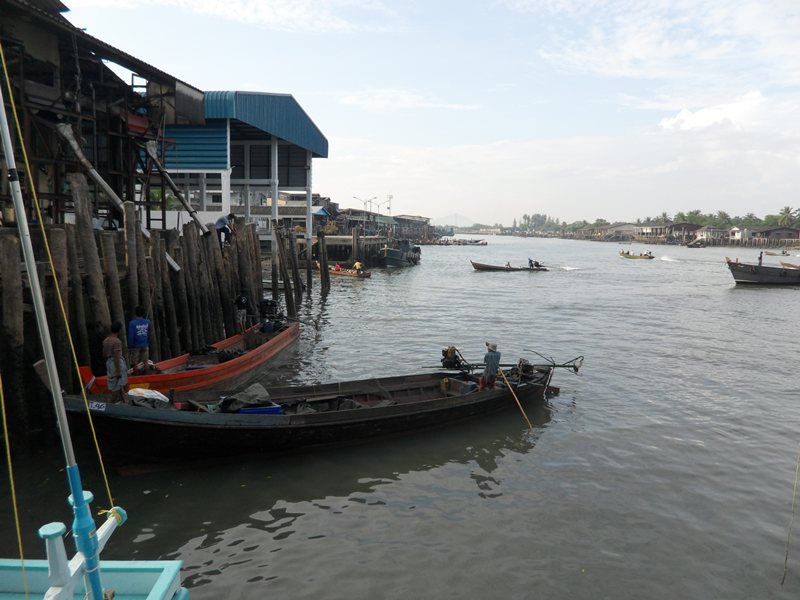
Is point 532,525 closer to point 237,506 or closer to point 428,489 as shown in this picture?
point 428,489

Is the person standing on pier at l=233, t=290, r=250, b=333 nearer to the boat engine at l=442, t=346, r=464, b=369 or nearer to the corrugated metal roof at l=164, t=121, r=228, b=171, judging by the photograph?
the boat engine at l=442, t=346, r=464, b=369

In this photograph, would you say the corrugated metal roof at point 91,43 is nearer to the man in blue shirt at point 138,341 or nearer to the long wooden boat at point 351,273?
the man in blue shirt at point 138,341

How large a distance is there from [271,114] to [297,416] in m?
21.9

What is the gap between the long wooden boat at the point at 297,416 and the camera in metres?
9.08

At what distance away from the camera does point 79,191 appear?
11.8 m

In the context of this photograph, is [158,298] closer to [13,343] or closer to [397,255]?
[13,343]

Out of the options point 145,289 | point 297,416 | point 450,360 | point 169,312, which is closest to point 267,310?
point 169,312

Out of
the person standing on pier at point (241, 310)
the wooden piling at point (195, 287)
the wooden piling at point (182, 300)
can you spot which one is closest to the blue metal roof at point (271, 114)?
the person standing on pier at point (241, 310)

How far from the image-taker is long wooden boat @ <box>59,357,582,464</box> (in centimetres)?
908

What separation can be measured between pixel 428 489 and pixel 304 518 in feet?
7.80

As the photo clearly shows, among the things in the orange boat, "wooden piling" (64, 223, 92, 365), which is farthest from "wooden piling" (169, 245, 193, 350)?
"wooden piling" (64, 223, 92, 365)

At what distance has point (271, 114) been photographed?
28250mm

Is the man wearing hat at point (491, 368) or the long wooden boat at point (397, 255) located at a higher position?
the long wooden boat at point (397, 255)

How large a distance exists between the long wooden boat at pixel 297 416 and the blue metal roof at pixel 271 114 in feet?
57.6
